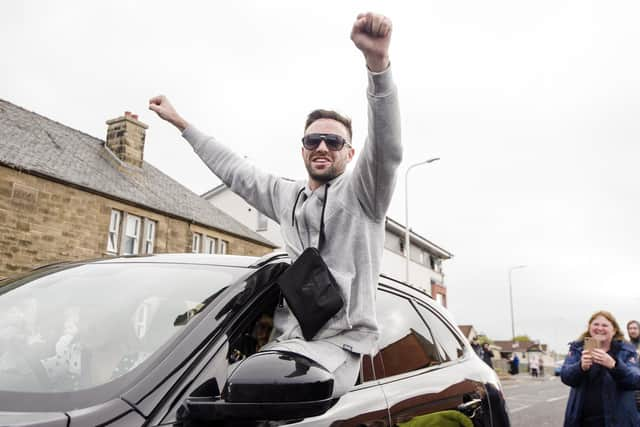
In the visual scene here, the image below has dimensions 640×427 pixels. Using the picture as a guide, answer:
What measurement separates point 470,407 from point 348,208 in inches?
59.8

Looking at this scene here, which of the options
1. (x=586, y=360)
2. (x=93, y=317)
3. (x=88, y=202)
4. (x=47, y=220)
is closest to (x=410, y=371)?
(x=93, y=317)

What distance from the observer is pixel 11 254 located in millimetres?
20047

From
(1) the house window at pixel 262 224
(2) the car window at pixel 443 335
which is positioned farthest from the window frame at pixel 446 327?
(1) the house window at pixel 262 224

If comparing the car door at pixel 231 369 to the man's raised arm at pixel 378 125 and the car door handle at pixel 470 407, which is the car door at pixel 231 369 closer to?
the man's raised arm at pixel 378 125

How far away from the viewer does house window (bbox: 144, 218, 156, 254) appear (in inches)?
1009

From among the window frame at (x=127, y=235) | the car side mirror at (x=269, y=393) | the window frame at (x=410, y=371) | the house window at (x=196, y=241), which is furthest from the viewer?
the house window at (x=196, y=241)

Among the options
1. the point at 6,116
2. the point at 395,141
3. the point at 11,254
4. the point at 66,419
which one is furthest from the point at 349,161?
the point at 6,116

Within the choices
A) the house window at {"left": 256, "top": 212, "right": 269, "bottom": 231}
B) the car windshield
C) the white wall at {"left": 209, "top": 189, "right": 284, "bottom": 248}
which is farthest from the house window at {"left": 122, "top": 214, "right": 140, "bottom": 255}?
the car windshield

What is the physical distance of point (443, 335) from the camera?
3.53 meters

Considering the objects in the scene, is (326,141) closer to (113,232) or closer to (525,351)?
(113,232)

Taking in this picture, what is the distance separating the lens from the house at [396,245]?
40.4 metres

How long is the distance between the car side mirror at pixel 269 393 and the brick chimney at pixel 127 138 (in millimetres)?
28268

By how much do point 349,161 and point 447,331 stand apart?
5.11 feet

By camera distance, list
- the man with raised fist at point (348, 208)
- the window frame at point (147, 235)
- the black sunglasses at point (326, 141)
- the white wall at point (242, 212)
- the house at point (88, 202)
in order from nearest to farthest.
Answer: the man with raised fist at point (348, 208) < the black sunglasses at point (326, 141) < the house at point (88, 202) < the window frame at point (147, 235) < the white wall at point (242, 212)
